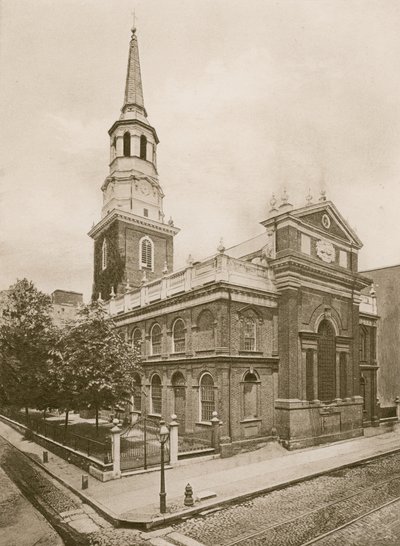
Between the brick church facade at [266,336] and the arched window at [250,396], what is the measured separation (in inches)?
2.0

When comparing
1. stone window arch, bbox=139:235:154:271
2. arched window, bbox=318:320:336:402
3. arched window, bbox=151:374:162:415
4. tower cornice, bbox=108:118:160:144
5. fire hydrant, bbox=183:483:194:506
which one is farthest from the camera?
stone window arch, bbox=139:235:154:271

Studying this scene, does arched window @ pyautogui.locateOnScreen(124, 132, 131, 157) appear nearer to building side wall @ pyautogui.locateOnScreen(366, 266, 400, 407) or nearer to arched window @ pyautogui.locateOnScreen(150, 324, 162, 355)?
arched window @ pyautogui.locateOnScreen(150, 324, 162, 355)

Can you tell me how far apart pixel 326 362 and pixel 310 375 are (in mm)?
2177

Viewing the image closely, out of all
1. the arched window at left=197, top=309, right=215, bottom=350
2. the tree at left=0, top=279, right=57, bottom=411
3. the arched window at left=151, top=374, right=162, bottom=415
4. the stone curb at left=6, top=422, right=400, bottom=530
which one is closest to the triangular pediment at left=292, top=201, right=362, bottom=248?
the arched window at left=197, top=309, right=215, bottom=350

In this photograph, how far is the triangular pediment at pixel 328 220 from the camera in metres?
24.8

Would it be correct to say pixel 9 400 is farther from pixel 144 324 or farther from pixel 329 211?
pixel 329 211

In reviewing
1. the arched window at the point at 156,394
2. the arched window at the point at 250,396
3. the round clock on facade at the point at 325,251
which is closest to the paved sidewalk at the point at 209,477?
the arched window at the point at 250,396

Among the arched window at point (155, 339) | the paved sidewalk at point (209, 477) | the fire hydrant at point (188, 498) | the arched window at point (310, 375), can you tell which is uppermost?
the arched window at point (155, 339)

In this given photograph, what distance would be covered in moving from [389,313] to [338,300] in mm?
14380

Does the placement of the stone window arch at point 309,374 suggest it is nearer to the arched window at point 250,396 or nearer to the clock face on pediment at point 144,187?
the arched window at point 250,396

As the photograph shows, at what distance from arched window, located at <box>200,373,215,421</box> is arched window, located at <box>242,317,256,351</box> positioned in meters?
2.39

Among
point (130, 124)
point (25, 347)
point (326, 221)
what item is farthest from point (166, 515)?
point (130, 124)

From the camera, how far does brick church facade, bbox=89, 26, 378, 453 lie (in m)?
21.4

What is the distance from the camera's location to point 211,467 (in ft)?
59.3
